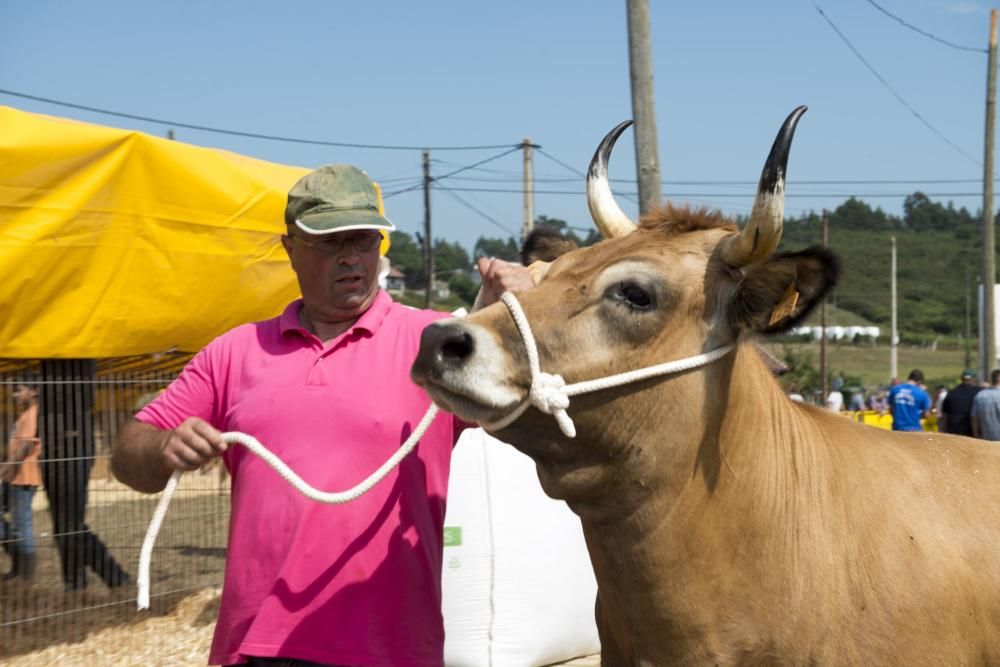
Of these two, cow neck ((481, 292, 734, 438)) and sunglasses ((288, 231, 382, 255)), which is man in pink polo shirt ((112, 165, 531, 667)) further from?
cow neck ((481, 292, 734, 438))

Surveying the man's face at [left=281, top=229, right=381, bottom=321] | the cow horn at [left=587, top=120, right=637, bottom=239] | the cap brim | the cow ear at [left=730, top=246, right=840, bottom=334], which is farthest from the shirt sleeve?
the cow ear at [left=730, top=246, right=840, bottom=334]

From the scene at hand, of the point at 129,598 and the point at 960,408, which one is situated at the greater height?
the point at 960,408

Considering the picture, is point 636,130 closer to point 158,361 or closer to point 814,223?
point 158,361

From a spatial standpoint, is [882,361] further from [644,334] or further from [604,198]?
[644,334]

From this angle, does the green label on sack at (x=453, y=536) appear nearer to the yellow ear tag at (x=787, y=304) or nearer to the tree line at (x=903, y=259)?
the yellow ear tag at (x=787, y=304)

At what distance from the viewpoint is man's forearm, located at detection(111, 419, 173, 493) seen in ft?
11.0

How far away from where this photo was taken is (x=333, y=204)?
3490 millimetres

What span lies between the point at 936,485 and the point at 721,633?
981 millimetres

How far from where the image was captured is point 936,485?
11.7ft

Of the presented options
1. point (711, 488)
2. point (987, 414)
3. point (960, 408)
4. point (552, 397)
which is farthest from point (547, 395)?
point (960, 408)

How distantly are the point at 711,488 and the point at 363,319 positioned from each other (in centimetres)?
122

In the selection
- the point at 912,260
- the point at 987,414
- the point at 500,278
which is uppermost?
the point at 912,260

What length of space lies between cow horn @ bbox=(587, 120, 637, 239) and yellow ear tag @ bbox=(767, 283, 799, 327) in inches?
30.3

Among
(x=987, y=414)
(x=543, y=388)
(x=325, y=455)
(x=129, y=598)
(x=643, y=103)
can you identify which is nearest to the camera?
(x=543, y=388)
